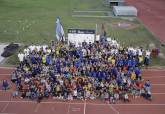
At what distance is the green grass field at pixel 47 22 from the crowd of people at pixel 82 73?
120 inches

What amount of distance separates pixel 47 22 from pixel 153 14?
12.7 meters

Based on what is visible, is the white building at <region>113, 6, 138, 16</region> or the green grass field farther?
the white building at <region>113, 6, 138, 16</region>

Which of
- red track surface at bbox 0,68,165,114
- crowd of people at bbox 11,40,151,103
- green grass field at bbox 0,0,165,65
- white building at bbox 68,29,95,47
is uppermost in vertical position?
green grass field at bbox 0,0,165,65

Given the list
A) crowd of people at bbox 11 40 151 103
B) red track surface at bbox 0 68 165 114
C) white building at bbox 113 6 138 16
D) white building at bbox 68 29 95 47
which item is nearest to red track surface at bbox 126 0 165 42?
white building at bbox 113 6 138 16

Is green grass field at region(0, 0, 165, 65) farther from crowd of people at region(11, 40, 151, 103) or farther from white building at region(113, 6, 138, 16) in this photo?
crowd of people at region(11, 40, 151, 103)

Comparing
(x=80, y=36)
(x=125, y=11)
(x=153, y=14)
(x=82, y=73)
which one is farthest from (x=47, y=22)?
(x=82, y=73)

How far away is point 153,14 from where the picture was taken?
45906mm

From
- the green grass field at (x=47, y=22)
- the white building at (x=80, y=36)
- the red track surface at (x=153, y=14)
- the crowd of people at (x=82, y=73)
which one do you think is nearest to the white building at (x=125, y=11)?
the red track surface at (x=153, y=14)

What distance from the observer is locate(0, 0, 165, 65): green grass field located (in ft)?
117

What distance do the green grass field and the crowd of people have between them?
305 cm

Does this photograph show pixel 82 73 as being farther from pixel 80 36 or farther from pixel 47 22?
pixel 47 22

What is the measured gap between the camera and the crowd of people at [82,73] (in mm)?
24344

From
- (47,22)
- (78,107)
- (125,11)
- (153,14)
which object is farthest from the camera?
(153,14)

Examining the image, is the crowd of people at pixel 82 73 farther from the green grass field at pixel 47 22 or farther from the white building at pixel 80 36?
the green grass field at pixel 47 22
